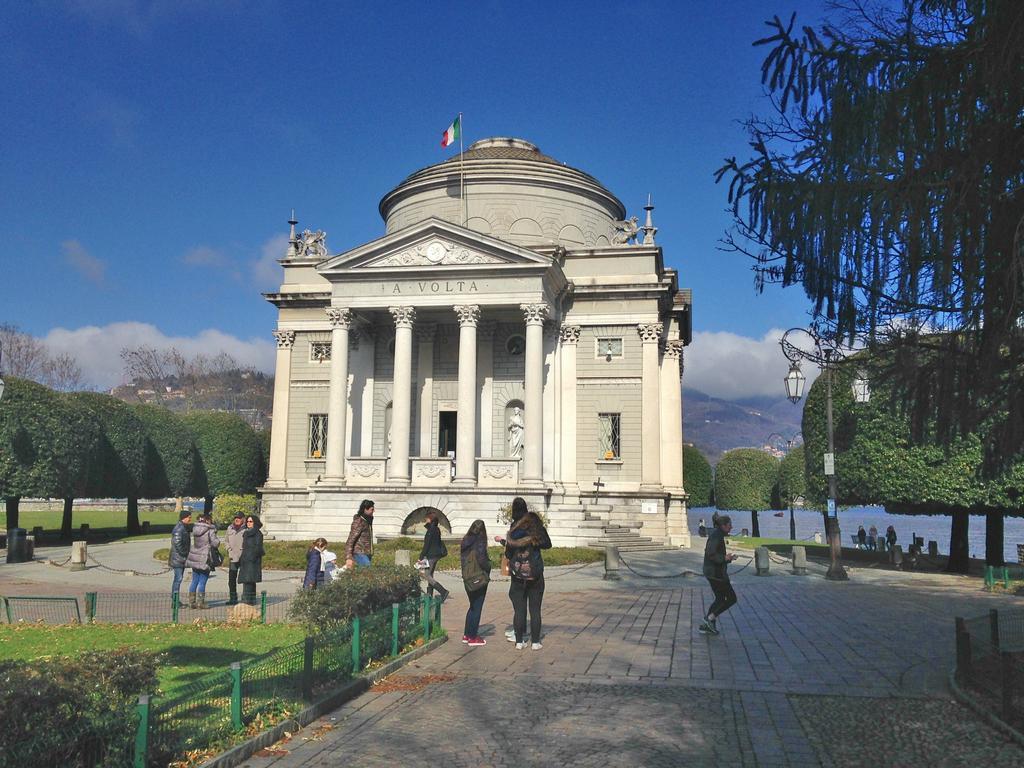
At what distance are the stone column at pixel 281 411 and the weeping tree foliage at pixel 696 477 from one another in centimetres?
3948

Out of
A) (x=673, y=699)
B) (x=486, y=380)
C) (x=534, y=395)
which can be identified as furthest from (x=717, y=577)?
(x=486, y=380)

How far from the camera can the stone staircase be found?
34.5 meters

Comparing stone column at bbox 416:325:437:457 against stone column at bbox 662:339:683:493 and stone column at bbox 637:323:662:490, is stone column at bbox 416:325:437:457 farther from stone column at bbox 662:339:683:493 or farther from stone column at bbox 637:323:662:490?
stone column at bbox 662:339:683:493

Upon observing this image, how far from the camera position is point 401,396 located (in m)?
35.6

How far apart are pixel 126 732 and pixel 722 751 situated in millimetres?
4958

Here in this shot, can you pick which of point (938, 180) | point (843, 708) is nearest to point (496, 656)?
point (843, 708)

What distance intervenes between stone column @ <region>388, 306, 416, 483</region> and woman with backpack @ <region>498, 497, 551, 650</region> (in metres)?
22.0

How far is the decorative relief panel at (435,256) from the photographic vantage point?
35875 millimetres

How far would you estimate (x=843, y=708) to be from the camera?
9.41m

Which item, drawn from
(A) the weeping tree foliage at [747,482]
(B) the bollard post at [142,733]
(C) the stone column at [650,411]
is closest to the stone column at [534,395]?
(C) the stone column at [650,411]

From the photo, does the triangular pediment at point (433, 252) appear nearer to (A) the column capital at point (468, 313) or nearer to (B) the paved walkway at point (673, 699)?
(A) the column capital at point (468, 313)

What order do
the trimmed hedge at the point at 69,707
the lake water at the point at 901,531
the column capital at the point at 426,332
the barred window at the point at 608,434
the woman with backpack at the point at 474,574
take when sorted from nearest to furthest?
the trimmed hedge at the point at 69,707, the woman with backpack at the point at 474,574, the barred window at the point at 608,434, the column capital at the point at 426,332, the lake water at the point at 901,531

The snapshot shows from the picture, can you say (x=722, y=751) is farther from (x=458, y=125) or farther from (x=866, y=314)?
(x=458, y=125)

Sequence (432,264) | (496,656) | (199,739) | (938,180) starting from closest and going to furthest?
(199,739)
(938,180)
(496,656)
(432,264)
